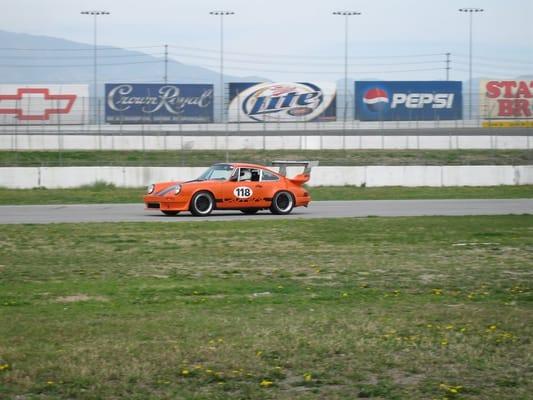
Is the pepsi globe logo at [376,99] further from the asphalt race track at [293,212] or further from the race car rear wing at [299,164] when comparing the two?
the race car rear wing at [299,164]

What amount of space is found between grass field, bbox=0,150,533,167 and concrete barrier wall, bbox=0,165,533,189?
4405 millimetres

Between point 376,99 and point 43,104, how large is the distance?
24.9 metres

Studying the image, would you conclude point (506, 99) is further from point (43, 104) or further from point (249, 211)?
point (249, 211)

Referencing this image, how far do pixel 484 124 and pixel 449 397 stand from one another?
59.8 meters

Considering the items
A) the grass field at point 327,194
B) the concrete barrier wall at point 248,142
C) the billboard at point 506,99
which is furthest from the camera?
the billboard at point 506,99

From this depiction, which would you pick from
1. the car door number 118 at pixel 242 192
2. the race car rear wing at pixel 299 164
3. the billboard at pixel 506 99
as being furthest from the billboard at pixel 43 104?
the car door number 118 at pixel 242 192

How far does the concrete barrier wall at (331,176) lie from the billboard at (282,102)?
33615 mm

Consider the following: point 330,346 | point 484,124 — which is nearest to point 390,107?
point 484,124

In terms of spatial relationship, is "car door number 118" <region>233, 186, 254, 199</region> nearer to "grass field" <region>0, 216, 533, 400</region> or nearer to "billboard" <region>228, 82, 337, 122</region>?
"grass field" <region>0, 216, 533, 400</region>

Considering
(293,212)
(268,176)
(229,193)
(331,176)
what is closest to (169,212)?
(229,193)

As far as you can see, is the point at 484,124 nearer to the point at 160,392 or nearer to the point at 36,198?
the point at 36,198

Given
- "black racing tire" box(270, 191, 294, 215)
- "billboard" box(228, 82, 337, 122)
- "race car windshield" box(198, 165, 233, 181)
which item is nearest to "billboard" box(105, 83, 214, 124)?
"billboard" box(228, 82, 337, 122)

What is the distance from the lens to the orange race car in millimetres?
21094

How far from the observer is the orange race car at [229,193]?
69.2 ft
